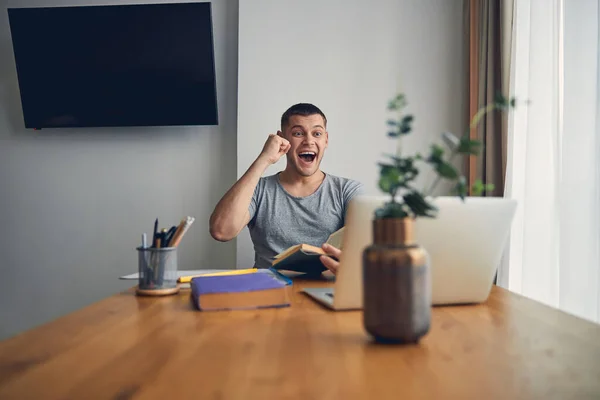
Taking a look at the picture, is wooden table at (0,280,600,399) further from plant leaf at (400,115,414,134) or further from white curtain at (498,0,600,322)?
white curtain at (498,0,600,322)

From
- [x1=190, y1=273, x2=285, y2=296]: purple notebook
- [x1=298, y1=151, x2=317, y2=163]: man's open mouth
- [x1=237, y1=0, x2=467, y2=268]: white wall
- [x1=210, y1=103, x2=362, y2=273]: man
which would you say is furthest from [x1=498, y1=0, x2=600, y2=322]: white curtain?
[x1=190, y1=273, x2=285, y2=296]: purple notebook

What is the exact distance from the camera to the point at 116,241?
3082 millimetres

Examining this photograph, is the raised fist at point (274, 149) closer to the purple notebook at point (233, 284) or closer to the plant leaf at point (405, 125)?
the purple notebook at point (233, 284)

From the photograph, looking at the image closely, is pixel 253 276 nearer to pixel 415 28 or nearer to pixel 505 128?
pixel 505 128

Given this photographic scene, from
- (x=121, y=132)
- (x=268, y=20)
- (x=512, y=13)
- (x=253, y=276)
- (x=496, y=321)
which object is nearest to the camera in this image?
(x=496, y=321)

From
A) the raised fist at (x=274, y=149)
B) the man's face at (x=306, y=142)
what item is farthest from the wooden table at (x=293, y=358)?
the man's face at (x=306, y=142)

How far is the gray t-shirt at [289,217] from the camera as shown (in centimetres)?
234

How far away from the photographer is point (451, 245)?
1.04 m

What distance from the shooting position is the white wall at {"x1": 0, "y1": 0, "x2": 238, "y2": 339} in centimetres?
302

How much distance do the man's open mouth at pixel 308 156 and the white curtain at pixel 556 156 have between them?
844 millimetres

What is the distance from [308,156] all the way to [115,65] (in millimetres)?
1309

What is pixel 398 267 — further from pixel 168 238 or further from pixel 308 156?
pixel 308 156

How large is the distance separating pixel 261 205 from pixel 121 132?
117 cm

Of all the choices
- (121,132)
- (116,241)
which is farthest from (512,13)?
(116,241)
